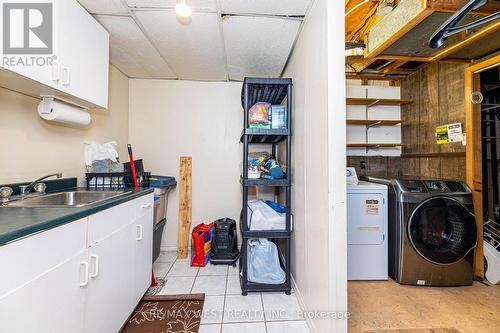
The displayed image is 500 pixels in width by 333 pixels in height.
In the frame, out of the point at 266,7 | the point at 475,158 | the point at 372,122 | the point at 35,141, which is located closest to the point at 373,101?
the point at 372,122

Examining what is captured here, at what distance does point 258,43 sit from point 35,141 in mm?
1975

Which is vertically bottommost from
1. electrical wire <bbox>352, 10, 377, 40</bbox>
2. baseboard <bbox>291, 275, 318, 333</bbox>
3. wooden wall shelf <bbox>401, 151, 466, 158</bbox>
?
baseboard <bbox>291, 275, 318, 333</bbox>

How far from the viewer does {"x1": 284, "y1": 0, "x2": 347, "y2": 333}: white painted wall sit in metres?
1.17

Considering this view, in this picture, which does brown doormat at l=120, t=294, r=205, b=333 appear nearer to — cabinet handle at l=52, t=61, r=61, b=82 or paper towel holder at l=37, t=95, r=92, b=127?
paper towel holder at l=37, t=95, r=92, b=127

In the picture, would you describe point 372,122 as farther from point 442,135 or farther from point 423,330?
point 423,330

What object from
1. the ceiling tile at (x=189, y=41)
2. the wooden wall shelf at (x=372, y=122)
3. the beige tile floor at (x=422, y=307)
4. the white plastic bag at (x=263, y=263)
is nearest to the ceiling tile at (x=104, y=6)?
the ceiling tile at (x=189, y=41)

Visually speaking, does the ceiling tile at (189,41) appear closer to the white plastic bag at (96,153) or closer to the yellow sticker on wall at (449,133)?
the white plastic bag at (96,153)

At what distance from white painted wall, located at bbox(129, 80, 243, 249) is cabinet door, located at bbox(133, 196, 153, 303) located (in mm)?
973

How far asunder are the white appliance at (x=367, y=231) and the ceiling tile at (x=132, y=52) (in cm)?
236

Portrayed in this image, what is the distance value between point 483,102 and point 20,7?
3695 millimetres

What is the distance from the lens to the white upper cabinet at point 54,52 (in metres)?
1.12

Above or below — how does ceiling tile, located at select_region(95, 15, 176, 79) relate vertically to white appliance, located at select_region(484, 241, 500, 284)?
above

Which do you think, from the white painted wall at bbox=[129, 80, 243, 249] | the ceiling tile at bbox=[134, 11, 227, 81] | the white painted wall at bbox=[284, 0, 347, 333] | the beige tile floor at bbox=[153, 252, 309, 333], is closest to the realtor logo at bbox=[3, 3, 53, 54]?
the ceiling tile at bbox=[134, 11, 227, 81]

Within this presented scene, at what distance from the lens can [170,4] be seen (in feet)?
4.97
